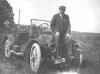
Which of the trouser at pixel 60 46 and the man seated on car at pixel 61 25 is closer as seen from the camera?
the trouser at pixel 60 46

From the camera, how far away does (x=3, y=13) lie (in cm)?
1983

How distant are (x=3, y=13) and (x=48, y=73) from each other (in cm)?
1595

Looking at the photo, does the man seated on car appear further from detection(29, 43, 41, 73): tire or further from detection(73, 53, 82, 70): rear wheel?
detection(29, 43, 41, 73): tire

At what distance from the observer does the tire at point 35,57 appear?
5180 millimetres

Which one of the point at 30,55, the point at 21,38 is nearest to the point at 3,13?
the point at 21,38

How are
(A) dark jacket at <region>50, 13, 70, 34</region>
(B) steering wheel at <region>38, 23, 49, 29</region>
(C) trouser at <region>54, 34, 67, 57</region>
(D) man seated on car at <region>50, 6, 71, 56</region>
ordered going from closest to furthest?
(C) trouser at <region>54, 34, 67, 57</region> < (D) man seated on car at <region>50, 6, 71, 56</region> < (A) dark jacket at <region>50, 13, 70, 34</region> < (B) steering wheel at <region>38, 23, 49, 29</region>

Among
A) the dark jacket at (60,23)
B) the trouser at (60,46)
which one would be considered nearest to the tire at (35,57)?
the trouser at (60,46)

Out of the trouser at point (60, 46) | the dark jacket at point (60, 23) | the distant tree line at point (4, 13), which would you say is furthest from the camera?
the distant tree line at point (4, 13)

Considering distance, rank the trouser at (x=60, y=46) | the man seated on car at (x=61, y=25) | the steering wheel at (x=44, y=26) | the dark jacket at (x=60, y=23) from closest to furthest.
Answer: the trouser at (x=60, y=46) → the man seated on car at (x=61, y=25) → the dark jacket at (x=60, y=23) → the steering wheel at (x=44, y=26)

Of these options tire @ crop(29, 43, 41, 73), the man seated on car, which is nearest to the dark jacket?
the man seated on car

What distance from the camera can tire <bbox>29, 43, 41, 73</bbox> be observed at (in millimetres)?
5180

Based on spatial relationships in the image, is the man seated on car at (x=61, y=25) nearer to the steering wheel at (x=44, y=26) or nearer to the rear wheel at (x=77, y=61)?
the rear wheel at (x=77, y=61)

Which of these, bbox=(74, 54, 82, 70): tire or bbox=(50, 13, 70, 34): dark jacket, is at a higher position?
bbox=(50, 13, 70, 34): dark jacket

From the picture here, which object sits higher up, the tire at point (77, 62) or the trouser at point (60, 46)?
the trouser at point (60, 46)
